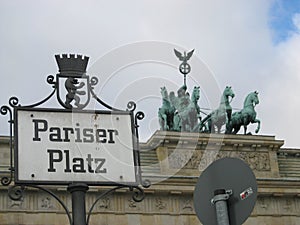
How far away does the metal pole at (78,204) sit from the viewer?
200 inches

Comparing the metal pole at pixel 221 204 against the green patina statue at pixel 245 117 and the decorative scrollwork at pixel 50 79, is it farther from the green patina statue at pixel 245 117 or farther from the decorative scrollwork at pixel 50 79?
the green patina statue at pixel 245 117

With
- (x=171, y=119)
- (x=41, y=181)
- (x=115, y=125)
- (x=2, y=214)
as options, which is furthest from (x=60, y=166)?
(x=171, y=119)

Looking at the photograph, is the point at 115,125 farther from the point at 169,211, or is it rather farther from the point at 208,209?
the point at 169,211

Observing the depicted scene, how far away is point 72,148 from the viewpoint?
5.07m

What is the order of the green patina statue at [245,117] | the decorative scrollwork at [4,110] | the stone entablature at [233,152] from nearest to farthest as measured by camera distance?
1. the decorative scrollwork at [4,110]
2. the stone entablature at [233,152]
3. the green patina statue at [245,117]

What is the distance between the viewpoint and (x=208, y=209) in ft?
14.7

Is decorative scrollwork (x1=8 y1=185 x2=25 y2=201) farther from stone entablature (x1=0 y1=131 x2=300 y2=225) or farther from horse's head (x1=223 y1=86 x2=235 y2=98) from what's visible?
horse's head (x1=223 y1=86 x2=235 y2=98)

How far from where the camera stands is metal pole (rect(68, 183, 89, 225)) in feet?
16.7

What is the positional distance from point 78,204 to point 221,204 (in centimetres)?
123

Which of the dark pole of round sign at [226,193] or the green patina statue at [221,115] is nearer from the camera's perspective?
the dark pole of round sign at [226,193]

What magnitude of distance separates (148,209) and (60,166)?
87.1 ft

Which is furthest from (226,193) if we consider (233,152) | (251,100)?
(251,100)

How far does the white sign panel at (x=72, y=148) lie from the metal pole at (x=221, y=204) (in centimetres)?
97

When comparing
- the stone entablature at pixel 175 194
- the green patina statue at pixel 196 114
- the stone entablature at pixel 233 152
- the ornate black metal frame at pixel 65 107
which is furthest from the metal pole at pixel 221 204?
the green patina statue at pixel 196 114
